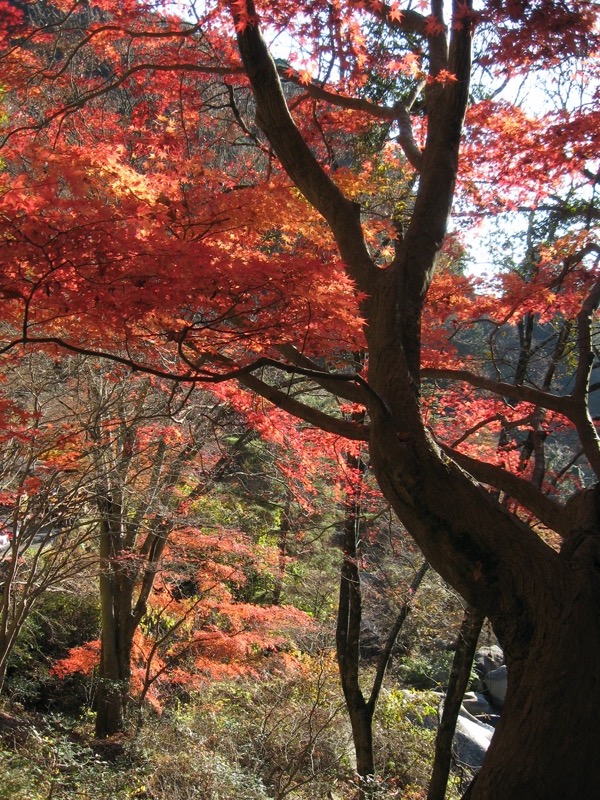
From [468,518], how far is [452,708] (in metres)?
4.67

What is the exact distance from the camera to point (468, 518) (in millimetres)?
2379

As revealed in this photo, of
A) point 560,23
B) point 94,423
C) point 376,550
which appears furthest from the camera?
point 376,550

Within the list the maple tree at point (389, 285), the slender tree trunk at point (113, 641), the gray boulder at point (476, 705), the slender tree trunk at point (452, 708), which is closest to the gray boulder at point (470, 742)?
the gray boulder at point (476, 705)

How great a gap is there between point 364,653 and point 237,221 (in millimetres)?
11637

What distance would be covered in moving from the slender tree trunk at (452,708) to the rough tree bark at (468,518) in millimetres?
3394

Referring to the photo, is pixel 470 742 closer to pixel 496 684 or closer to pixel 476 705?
pixel 476 705

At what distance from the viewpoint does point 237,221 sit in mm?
3824

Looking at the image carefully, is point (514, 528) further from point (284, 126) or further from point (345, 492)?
point (345, 492)

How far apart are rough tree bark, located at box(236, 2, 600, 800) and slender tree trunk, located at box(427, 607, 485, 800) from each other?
11.1ft

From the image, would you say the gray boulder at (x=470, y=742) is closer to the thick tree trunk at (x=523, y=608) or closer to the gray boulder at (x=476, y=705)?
the gray boulder at (x=476, y=705)

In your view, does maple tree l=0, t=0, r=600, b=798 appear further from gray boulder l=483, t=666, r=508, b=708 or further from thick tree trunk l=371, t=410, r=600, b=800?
gray boulder l=483, t=666, r=508, b=708

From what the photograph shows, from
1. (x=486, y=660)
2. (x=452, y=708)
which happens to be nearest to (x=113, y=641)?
(x=452, y=708)

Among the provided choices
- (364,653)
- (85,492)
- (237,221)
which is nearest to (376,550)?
(364,653)

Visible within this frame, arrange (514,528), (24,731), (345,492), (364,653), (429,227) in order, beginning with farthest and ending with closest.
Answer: (364,653)
(345,492)
(24,731)
(429,227)
(514,528)
